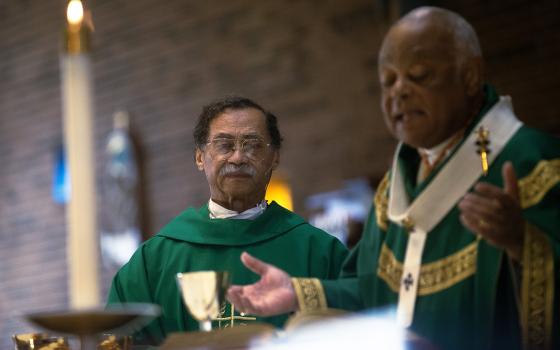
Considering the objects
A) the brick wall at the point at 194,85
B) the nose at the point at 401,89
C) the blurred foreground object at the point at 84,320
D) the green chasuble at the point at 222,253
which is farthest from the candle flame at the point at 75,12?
the brick wall at the point at 194,85

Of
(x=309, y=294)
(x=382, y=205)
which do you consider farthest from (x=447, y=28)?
(x=309, y=294)

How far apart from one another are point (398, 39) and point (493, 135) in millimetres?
463

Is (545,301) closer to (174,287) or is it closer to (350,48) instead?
(174,287)

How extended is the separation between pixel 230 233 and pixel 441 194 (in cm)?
103

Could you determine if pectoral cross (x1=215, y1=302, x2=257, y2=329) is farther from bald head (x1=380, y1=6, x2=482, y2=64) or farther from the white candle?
the white candle

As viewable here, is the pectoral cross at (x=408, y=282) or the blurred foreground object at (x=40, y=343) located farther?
the pectoral cross at (x=408, y=282)

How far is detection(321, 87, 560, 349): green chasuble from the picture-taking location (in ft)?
9.82

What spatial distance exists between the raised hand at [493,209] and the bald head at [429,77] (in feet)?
2.06

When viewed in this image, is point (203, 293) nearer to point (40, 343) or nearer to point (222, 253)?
point (40, 343)

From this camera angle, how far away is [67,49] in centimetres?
191

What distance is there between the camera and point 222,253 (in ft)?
13.2

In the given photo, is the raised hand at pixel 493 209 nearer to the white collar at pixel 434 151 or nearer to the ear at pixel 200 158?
the white collar at pixel 434 151

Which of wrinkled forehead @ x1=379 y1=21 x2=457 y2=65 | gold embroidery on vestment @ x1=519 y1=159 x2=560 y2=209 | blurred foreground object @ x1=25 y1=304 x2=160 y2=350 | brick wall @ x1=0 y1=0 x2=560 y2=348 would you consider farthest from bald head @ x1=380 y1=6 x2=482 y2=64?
brick wall @ x1=0 y1=0 x2=560 y2=348

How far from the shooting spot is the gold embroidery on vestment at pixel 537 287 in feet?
9.71
